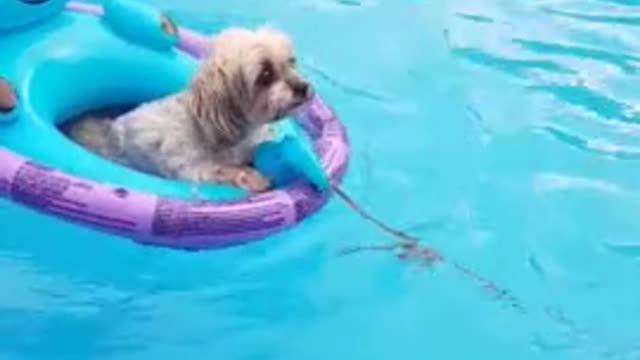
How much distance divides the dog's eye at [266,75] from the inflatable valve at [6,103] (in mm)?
757

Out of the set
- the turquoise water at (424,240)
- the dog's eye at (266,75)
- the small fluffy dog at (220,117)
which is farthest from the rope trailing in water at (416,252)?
the dog's eye at (266,75)

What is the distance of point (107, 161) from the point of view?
155 inches

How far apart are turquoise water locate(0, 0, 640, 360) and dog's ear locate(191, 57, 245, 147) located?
1.66 feet

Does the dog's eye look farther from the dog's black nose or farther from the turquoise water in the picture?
the turquoise water

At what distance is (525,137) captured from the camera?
5379 mm

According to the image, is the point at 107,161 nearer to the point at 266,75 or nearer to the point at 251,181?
the point at 251,181

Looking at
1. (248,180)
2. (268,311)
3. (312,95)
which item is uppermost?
(312,95)

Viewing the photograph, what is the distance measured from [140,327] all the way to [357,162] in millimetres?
1330

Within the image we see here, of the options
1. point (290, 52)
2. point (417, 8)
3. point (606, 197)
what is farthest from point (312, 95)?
point (417, 8)

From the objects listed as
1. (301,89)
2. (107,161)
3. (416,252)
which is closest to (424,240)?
(416,252)

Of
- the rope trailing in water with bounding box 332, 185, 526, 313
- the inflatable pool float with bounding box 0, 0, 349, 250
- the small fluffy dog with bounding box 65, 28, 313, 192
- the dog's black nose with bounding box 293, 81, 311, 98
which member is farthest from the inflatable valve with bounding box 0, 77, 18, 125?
the rope trailing in water with bounding box 332, 185, 526, 313

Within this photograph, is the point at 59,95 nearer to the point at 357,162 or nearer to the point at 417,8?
the point at 357,162

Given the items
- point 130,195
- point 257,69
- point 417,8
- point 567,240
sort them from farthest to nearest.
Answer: point 417,8 < point 567,240 < point 257,69 < point 130,195

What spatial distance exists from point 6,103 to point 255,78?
0.77 m
